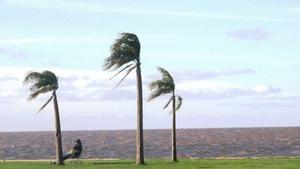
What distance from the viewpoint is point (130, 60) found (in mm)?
40156

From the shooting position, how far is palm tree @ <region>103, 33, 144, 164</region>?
39719mm

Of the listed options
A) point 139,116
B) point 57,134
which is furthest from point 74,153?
point 139,116

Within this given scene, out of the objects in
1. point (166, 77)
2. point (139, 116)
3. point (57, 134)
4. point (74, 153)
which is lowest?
point (74, 153)

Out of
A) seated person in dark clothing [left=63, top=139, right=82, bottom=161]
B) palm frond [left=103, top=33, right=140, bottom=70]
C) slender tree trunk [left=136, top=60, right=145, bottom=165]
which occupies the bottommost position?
seated person in dark clothing [left=63, top=139, right=82, bottom=161]

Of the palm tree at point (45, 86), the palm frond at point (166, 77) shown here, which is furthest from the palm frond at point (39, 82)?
the palm frond at point (166, 77)

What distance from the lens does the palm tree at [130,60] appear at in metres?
39.7

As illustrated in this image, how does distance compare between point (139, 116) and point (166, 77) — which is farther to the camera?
point (166, 77)

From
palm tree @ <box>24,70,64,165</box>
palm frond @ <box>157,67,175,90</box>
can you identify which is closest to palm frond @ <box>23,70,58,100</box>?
palm tree @ <box>24,70,64,165</box>

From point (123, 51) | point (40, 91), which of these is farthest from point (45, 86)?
point (123, 51)

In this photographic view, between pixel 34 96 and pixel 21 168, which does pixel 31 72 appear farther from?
pixel 21 168

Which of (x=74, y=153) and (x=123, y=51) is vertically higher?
(x=123, y=51)

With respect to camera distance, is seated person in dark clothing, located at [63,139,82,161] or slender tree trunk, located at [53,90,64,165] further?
seated person in dark clothing, located at [63,139,82,161]

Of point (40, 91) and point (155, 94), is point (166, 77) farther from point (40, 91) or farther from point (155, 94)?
point (40, 91)

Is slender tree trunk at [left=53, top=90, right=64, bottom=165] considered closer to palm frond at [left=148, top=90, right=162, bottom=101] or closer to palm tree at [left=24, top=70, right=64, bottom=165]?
palm tree at [left=24, top=70, right=64, bottom=165]
